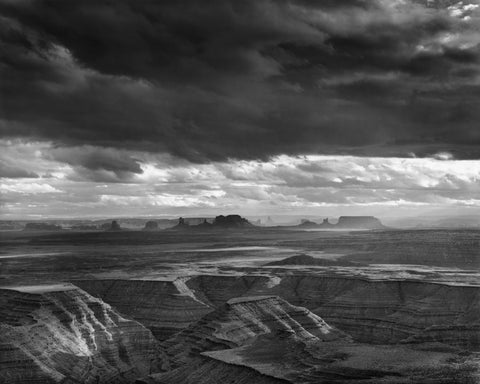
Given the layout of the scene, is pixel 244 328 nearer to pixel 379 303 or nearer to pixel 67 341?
pixel 67 341

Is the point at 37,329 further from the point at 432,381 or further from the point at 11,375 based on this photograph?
the point at 432,381

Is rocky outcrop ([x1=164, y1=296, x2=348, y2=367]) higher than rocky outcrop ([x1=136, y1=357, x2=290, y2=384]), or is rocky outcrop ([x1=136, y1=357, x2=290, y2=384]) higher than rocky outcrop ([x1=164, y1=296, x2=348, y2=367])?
rocky outcrop ([x1=164, y1=296, x2=348, y2=367])

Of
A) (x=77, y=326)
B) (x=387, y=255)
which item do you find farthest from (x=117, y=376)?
(x=387, y=255)

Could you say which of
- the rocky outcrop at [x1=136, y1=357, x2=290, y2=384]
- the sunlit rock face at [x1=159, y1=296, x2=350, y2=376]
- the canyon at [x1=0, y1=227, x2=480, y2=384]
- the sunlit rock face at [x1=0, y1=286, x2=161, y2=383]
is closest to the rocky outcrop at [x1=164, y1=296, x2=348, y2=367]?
the sunlit rock face at [x1=159, y1=296, x2=350, y2=376]

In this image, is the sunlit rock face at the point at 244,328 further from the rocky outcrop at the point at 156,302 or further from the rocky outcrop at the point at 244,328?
the rocky outcrop at the point at 156,302

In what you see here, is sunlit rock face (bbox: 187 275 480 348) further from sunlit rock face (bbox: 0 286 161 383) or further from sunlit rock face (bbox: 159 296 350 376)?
sunlit rock face (bbox: 0 286 161 383)

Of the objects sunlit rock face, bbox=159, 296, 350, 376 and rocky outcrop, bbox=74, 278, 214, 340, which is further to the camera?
rocky outcrop, bbox=74, 278, 214, 340

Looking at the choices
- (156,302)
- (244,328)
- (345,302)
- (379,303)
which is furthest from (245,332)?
(379,303)
